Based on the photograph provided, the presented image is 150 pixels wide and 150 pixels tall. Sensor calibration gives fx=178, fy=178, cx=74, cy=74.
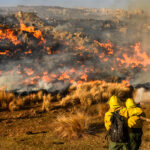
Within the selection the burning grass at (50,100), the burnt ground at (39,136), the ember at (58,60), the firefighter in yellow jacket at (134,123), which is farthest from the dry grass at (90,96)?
the firefighter in yellow jacket at (134,123)

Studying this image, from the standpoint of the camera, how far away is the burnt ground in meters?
5.02

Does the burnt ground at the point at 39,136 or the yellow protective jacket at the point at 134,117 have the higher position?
the yellow protective jacket at the point at 134,117

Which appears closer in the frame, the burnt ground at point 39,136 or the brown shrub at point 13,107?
the burnt ground at point 39,136

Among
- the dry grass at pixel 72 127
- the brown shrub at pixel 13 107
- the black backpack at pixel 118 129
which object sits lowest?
the brown shrub at pixel 13 107

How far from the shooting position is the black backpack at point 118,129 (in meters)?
2.88

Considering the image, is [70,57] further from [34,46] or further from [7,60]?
[7,60]

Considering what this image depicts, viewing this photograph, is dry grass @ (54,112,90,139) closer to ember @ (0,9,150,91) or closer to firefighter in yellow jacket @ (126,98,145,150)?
firefighter in yellow jacket @ (126,98,145,150)

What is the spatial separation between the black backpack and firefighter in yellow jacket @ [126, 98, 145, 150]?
0.52 feet

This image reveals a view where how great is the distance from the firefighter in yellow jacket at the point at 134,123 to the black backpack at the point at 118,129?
A: 158mm

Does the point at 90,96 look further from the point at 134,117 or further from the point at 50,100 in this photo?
the point at 134,117

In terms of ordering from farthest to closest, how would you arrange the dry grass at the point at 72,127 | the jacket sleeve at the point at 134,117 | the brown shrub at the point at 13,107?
the brown shrub at the point at 13,107
the dry grass at the point at 72,127
the jacket sleeve at the point at 134,117

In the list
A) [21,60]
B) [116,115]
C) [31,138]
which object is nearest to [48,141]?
[31,138]

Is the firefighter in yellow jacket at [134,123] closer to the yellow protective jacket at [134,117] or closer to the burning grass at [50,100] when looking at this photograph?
the yellow protective jacket at [134,117]

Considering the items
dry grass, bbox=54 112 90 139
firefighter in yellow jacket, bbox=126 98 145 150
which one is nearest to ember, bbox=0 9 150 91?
dry grass, bbox=54 112 90 139
